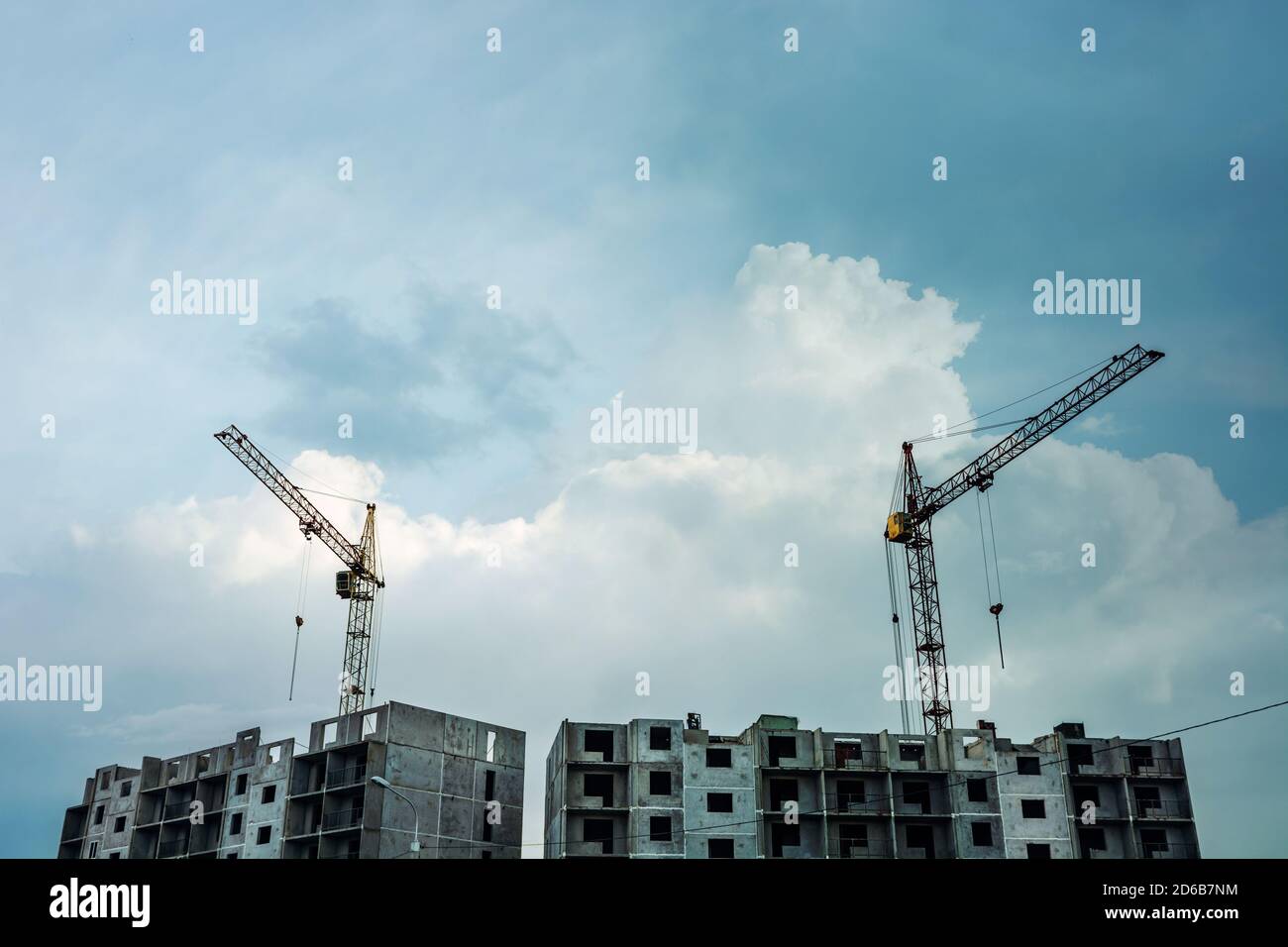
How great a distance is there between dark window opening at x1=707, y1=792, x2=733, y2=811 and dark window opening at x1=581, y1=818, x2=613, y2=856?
720cm

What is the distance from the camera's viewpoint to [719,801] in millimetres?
79062

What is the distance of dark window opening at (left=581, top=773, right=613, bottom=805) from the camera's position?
261ft

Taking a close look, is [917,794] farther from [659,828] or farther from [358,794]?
[358,794]

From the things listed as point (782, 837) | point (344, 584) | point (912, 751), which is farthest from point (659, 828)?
point (344, 584)

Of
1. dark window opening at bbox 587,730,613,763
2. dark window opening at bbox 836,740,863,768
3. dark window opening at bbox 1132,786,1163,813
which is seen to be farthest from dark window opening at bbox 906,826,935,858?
dark window opening at bbox 587,730,613,763

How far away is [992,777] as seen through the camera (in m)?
82.6

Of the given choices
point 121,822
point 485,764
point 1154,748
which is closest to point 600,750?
point 485,764

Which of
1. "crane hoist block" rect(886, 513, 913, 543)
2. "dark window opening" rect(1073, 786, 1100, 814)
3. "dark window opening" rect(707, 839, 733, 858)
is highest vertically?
"crane hoist block" rect(886, 513, 913, 543)

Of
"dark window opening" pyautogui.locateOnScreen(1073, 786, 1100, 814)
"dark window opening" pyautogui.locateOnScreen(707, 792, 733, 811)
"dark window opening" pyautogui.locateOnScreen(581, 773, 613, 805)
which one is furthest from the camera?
"dark window opening" pyautogui.locateOnScreen(1073, 786, 1100, 814)

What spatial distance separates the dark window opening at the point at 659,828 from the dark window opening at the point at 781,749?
880cm

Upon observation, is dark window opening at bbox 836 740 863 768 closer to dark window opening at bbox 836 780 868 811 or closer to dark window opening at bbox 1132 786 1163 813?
dark window opening at bbox 836 780 868 811

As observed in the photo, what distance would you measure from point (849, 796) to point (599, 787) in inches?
715
